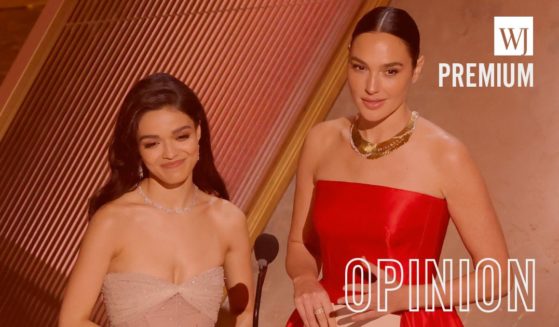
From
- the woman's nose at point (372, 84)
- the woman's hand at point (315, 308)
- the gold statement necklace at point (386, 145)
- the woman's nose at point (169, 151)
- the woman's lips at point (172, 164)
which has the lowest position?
the woman's hand at point (315, 308)

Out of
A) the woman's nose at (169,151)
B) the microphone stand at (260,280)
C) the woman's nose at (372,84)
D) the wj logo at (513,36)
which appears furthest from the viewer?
the wj logo at (513,36)

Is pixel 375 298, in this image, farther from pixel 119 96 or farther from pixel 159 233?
pixel 119 96

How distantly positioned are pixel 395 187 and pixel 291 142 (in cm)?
110

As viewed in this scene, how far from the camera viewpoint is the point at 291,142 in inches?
134

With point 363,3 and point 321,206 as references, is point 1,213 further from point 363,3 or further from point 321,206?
point 321,206

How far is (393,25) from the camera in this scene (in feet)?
7.43

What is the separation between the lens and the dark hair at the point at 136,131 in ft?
7.89

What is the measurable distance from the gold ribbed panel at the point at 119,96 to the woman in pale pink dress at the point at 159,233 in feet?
3.10

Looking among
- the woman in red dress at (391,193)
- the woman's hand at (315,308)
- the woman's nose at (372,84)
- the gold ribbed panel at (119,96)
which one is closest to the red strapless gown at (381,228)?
the woman in red dress at (391,193)

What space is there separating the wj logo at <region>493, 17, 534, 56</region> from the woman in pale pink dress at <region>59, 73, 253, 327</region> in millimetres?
1004

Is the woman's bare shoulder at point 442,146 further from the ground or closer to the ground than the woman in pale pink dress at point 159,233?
further from the ground

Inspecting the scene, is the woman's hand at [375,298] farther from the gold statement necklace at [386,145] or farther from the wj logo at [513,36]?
the wj logo at [513,36]

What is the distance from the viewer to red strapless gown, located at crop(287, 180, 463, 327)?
2.31 m

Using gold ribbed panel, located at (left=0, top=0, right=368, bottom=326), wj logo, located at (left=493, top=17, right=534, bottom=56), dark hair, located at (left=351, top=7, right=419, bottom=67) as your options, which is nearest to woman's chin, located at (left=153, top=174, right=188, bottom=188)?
dark hair, located at (left=351, top=7, right=419, bottom=67)
